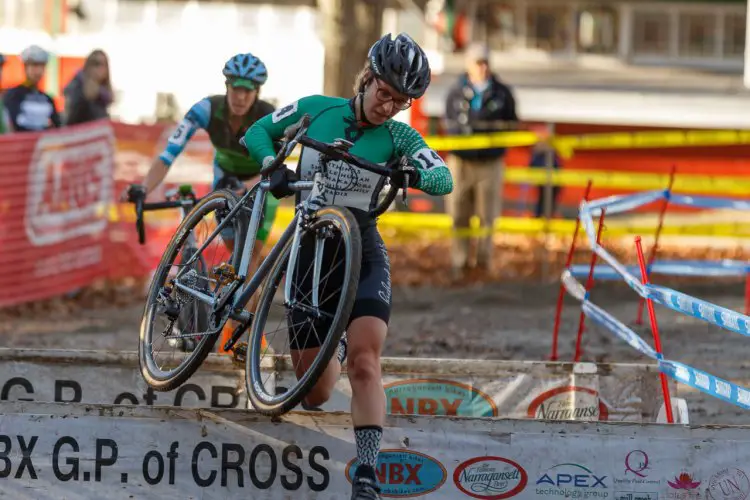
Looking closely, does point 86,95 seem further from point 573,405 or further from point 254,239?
point 254,239

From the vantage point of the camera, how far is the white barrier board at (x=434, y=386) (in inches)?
328

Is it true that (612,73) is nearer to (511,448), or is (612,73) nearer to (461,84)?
(461,84)

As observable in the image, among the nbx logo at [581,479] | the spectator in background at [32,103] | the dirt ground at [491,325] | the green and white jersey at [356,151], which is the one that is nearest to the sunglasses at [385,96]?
the green and white jersey at [356,151]

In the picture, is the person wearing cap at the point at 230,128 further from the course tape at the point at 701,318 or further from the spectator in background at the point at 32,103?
the spectator in background at the point at 32,103

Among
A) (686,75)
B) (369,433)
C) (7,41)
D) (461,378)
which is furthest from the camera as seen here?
(7,41)

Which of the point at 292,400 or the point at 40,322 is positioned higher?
the point at 292,400

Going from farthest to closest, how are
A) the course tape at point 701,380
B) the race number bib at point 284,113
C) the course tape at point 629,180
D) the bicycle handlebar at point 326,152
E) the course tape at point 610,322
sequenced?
the course tape at point 629,180, the course tape at point 610,322, the race number bib at point 284,113, the course tape at point 701,380, the bicycle handlebar at point 326,152

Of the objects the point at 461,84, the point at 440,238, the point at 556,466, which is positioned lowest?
the point at 440,238

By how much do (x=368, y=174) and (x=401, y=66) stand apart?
534 millimetres

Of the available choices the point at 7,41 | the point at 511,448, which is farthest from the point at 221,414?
the point at 7,41

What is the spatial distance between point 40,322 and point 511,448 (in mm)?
7560

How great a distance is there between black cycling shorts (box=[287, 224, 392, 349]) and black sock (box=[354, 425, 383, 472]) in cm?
48

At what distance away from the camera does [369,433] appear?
241 inches

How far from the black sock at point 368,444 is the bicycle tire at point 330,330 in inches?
10.8
